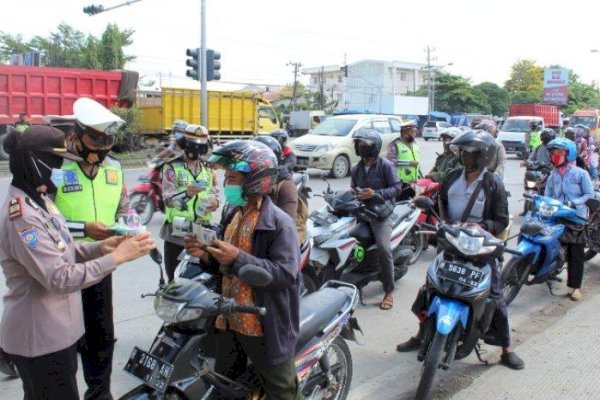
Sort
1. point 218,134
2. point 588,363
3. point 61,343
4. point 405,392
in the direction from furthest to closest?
point 218,134 < point 588,363 < point 405,392 < point 61,343

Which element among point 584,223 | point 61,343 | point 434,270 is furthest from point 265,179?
point 584,223

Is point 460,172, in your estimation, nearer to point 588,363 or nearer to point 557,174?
point 588,363

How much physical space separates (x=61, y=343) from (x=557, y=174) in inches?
212

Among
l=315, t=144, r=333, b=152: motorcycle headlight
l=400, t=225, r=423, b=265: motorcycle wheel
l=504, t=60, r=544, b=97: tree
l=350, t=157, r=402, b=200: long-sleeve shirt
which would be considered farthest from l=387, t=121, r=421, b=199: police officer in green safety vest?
l=504, t=60, r=544, b=97: tree

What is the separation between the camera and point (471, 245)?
4102 millimetres

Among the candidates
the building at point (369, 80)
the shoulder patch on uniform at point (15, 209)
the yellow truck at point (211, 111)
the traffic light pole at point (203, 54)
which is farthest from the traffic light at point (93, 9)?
the building at point (369, 80)

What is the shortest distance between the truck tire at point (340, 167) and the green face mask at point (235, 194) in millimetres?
13698

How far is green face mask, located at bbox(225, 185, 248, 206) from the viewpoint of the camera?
2.98 meters

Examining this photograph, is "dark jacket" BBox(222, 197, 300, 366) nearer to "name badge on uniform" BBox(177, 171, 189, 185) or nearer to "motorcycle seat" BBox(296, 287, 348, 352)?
"motorcycle seat" BBox(296, 287, 348, 352)

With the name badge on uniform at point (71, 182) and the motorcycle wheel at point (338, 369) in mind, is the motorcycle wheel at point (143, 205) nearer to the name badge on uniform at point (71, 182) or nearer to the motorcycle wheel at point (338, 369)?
the name badge on uniform at point (71, 182)

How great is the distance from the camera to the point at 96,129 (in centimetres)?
350

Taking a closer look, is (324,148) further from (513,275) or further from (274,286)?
(274,286)

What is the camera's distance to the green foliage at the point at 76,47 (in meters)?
38.7

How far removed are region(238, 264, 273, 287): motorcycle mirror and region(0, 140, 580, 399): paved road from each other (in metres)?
1.87
